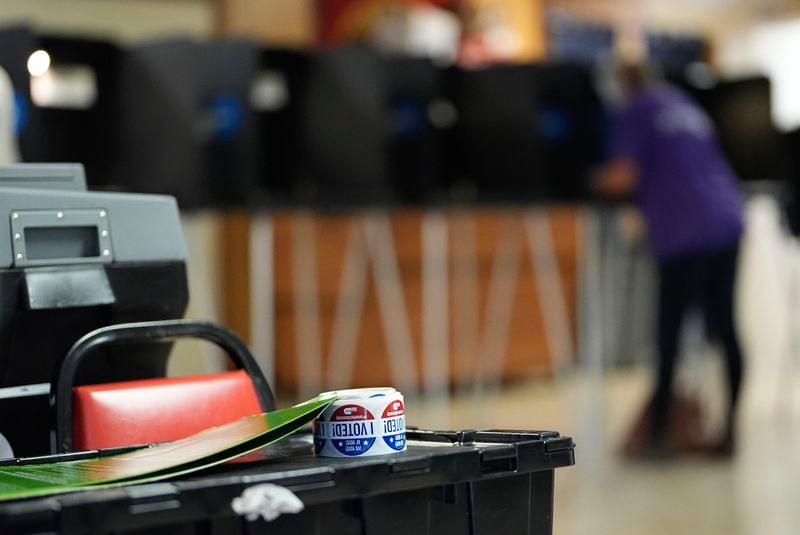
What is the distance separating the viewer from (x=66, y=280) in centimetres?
113

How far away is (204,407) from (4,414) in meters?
0.18

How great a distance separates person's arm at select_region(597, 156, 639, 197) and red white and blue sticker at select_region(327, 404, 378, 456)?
3173mm

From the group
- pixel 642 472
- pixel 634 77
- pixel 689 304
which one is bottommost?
pixel 642 472

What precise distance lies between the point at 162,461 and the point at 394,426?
0.62 feet

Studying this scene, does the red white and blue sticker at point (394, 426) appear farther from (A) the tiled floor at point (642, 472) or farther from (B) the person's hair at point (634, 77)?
(B) the person's hair at point (634, 77)

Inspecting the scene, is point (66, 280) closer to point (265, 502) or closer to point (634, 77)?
point (265, 502)

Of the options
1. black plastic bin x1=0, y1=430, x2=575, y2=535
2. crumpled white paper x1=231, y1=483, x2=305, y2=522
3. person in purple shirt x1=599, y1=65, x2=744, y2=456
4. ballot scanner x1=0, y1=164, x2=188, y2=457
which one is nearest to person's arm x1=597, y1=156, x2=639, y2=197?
person in purple shirt x1=599, y1=65, x2=744, y2=456

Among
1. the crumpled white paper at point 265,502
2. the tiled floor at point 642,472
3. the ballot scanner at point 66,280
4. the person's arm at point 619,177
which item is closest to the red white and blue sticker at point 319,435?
the crumpled white paper at point 265,502

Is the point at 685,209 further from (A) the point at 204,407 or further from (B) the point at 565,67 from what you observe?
(A) the point at 204,407

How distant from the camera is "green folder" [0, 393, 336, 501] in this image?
32.9 inches

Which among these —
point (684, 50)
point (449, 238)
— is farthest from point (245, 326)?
point (684, 50)

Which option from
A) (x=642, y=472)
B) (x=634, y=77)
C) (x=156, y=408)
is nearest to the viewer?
(x=156, y=408)

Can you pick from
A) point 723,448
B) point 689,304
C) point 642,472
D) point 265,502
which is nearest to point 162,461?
point 265,502

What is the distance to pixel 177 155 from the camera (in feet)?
10.9
